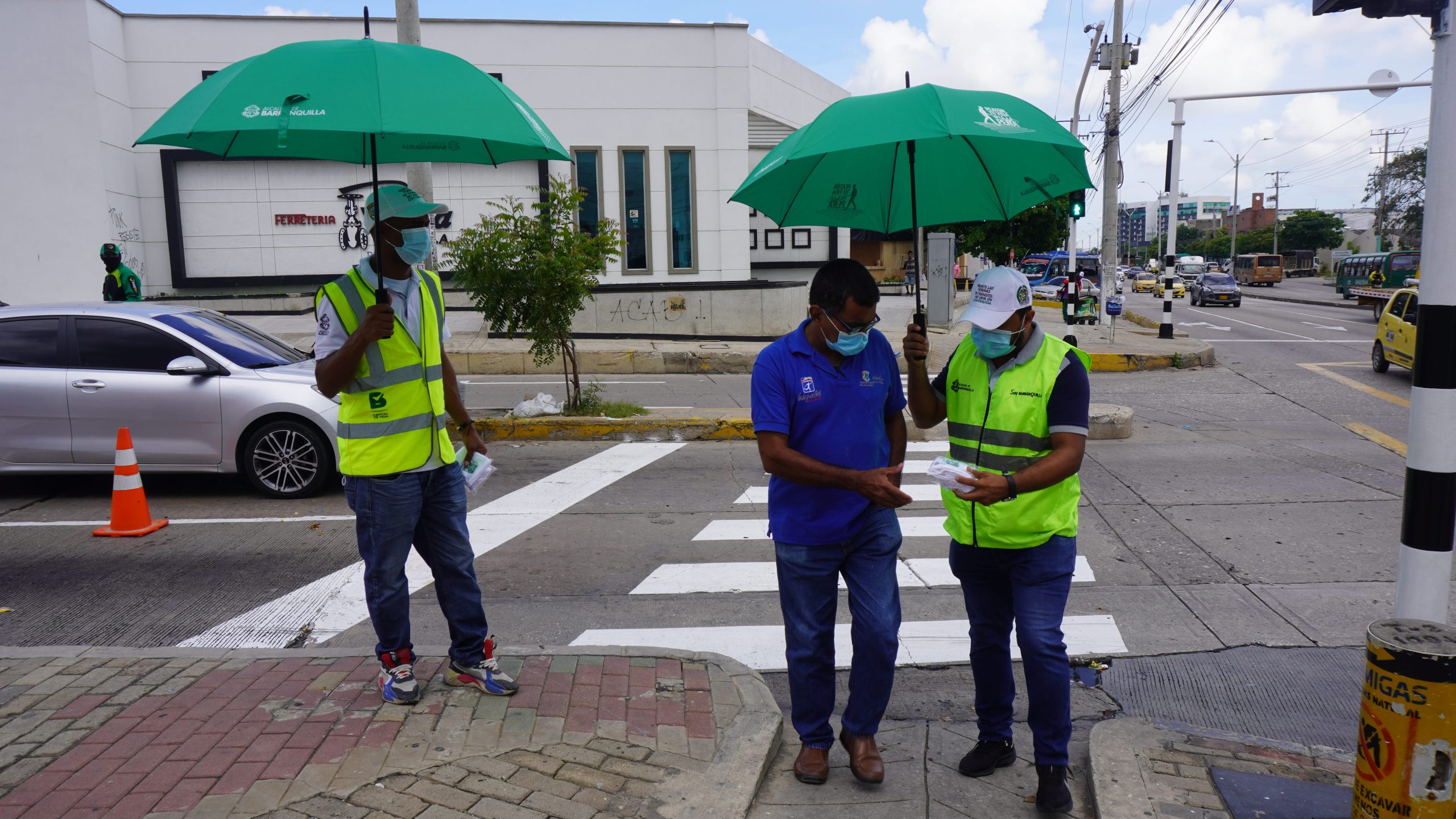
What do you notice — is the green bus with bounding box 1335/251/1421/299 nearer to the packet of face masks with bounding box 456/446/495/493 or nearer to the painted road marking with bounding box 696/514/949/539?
the painted road marking with bounding box 696/514/949/539

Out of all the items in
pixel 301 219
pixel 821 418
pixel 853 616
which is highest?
pixel 301 219

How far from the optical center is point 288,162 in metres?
22.4

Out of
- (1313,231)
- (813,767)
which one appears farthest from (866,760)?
(1313,231)

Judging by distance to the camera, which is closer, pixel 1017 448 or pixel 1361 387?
pixel 1017 448

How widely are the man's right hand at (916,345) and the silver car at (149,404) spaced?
222 inches

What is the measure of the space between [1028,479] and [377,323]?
94.0 inches

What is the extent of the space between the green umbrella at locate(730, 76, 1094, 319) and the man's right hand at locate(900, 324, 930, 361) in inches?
4.7

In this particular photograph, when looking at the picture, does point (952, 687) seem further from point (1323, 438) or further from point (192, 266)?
point (192, 266)

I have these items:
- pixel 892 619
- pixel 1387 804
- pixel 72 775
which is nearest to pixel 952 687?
pixel 892 619

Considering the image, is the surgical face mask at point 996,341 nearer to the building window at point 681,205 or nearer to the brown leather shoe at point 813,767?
the brown leather shoe at point 813,767

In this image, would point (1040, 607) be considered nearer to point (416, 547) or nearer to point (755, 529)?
point (416, 547)

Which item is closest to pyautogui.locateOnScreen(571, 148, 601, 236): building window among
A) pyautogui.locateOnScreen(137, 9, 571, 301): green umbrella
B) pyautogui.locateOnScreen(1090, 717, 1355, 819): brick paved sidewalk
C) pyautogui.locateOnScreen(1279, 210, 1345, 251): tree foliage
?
pyautogui.locateOnScreen(137, 9, 571, 301): green umbrella

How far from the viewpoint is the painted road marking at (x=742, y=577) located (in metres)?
6.16

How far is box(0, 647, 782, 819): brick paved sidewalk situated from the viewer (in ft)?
11.0
